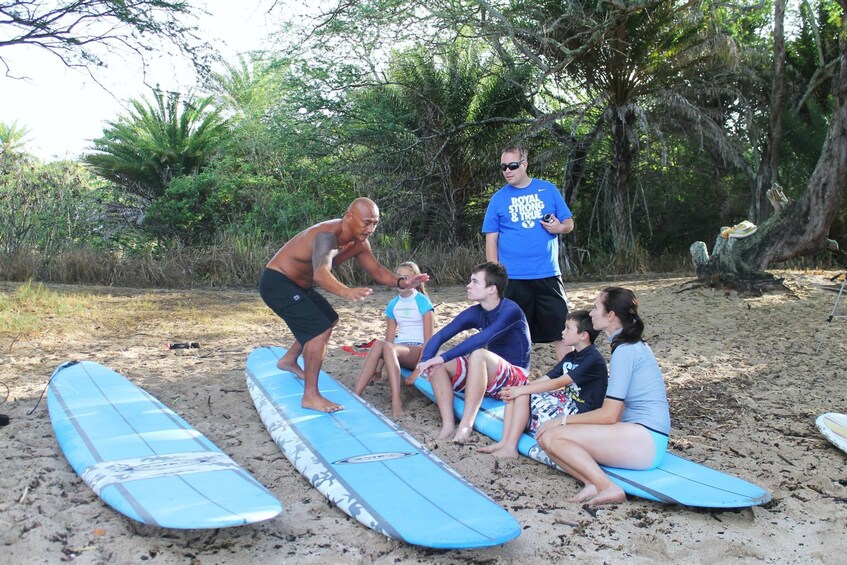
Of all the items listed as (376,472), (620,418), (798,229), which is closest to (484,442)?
(376,472)

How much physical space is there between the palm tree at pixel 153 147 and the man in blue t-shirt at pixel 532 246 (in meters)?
12.4

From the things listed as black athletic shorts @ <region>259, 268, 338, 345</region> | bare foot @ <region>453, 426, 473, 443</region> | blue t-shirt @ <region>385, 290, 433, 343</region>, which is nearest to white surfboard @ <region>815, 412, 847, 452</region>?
bare foot @ <region>453, 426, 473, 443</region>

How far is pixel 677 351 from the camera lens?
23.0 ft

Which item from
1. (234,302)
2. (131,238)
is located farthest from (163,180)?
(234,302)

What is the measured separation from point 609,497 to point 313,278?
8.10 ft

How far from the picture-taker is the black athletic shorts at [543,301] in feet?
18.4

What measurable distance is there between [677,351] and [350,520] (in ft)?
14.2

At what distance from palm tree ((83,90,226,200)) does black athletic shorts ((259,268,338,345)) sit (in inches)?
474

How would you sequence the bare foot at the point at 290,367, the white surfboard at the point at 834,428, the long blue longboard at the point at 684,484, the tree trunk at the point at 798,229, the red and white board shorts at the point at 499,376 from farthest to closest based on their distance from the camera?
the tree trunk at the point at 798,229
the bare foot at the point at 290,367
the red and white board shorts at the point at 499,376
the white surfboard at the point at 834,428
the long blue longboard at the point at 684,484

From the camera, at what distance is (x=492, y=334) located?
4852 mm

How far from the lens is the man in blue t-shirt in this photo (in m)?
5.61

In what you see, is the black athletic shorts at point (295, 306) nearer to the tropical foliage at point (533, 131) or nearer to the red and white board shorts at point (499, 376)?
the red and white board shorts at point (499, 376)

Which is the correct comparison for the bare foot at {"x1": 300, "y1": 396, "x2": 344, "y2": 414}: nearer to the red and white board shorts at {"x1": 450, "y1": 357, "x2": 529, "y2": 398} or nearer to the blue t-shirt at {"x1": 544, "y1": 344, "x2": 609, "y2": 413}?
the red and white board shorts at {"x1": 450, "y1": 357, "x2": 529, "y2": 398}

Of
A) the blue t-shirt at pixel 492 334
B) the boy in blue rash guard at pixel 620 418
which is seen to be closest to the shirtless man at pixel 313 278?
the blue t-shirt at pixel 492 334
